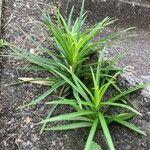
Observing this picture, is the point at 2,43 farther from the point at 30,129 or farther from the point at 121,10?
the point at 121,10

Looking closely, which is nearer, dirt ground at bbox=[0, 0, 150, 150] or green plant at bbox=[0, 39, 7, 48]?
dirt ground at bbox=[0, 0, 150, 150]

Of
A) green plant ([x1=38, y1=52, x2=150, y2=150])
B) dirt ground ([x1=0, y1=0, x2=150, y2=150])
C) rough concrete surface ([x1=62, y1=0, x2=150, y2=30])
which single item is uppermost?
rough concrete surface ([x1=62, y1=0, x2=150, y2=30])

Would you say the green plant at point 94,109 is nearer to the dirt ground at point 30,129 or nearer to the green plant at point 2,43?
the dirt ground at point 30,129

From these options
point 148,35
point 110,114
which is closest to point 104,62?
point 110,114

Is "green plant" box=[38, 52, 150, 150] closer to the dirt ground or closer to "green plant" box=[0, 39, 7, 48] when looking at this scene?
the dirt ground

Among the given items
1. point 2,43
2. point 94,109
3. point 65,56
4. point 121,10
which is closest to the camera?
point 94,109

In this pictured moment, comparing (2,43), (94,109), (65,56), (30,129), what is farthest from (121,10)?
(30,129)

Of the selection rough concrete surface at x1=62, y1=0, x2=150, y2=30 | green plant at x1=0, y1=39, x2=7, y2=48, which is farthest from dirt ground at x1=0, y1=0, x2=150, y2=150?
rough concrete surface at x1=62, y1=0, x2=150, y2=30

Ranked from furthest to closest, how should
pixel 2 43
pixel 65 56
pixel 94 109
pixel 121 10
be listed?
1. pixel 121 10
2. pixel 2 43
3. pixel 65 56
4. pixel 94 109

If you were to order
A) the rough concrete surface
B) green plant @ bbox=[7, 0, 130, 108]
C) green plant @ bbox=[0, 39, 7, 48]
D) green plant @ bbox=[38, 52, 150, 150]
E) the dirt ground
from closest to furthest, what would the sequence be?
green plant @ bbox=[38, 52, 150, 150]
the dirt ground
green plant @ bbox=[7, 0, 130, 108]
green plant @ bbox=[0, 39, 7, 48]
the rough concrete surface

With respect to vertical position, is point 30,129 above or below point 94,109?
below

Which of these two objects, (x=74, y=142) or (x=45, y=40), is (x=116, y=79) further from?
(x=45, y=40)
